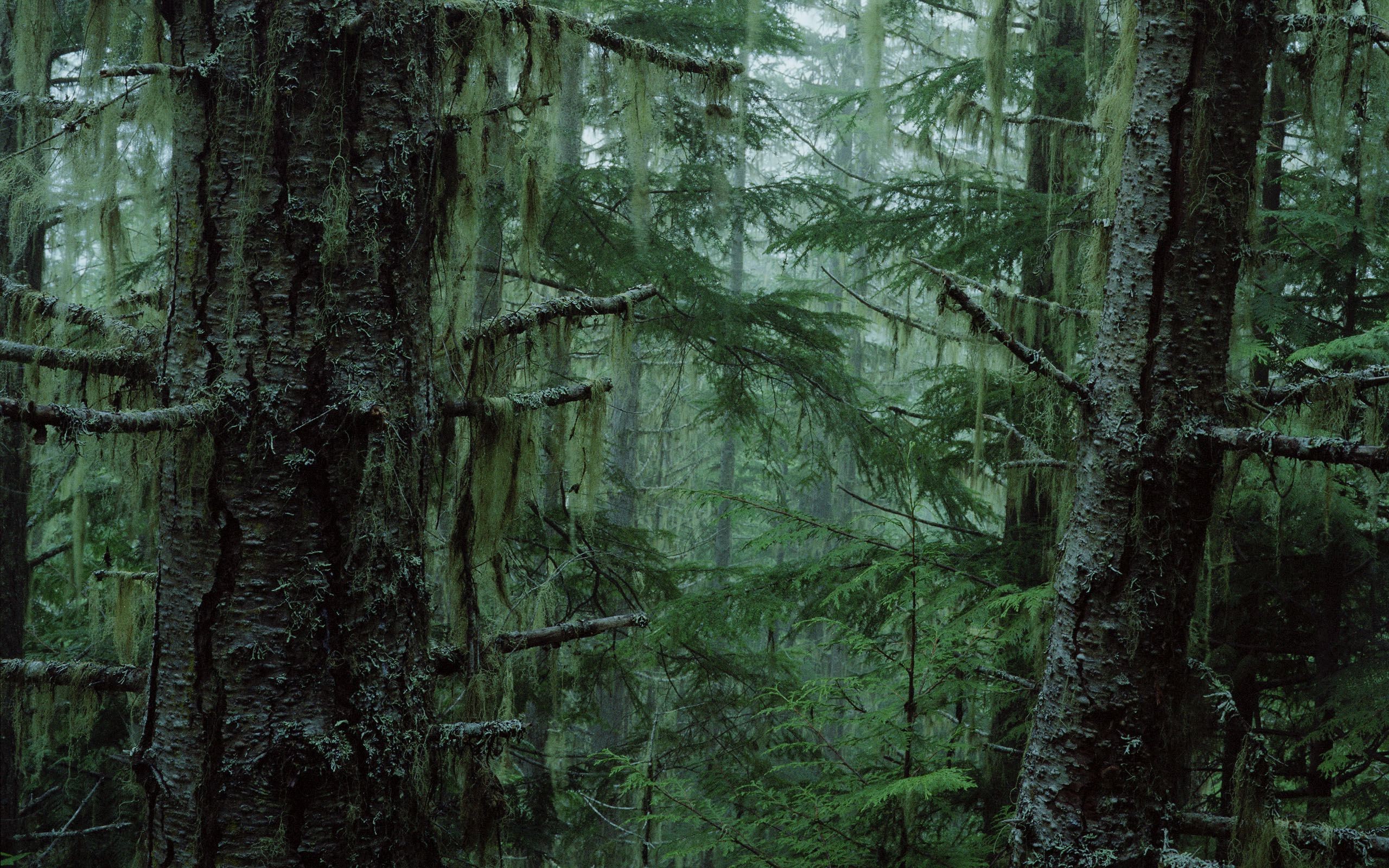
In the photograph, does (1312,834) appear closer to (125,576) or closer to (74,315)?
(74,315)

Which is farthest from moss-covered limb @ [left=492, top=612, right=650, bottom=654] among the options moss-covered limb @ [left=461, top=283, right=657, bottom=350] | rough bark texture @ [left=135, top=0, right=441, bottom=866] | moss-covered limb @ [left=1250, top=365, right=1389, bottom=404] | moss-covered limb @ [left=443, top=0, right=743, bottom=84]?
moss-covered limb @ [left=1250, top=365, right=1389, bottom=404]

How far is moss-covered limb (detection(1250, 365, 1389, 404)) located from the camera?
8.54ft

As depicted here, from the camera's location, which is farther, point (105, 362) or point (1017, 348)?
point (1017, 348)

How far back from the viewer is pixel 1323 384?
2748mm

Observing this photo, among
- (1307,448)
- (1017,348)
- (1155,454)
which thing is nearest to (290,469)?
(1017,348)

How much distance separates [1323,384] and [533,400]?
2.43 m

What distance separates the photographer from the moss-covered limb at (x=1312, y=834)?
2506 mm

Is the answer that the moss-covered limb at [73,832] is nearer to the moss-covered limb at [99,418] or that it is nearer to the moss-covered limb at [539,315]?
the moss-covered limb at [99,418]

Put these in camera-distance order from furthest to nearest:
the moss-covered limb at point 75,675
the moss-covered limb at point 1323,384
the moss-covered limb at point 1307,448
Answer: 1. the moss-covered limb at point 1323,384
2. the moss-covered limb at point 1307,448
3. the moss-covered limb at point 75,675

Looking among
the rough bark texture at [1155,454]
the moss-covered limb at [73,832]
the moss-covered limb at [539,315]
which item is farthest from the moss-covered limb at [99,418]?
the rough bark texture at [1155,454]

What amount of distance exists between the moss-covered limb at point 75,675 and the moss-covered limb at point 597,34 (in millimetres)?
2011

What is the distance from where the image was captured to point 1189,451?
9.33ft

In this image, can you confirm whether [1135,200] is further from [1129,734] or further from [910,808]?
[910,808]

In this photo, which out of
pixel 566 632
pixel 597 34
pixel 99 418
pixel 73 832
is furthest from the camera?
pixel 73 832
